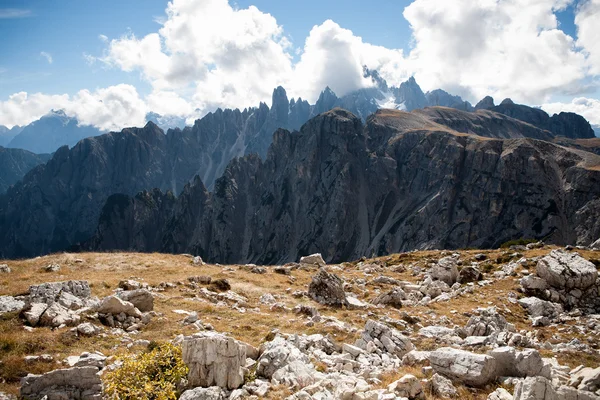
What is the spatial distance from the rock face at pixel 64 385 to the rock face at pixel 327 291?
2022 centimetres

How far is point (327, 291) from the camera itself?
30438 millimetres

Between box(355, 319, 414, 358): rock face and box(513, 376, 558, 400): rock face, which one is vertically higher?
box(513, 376, 558, 400): rock face

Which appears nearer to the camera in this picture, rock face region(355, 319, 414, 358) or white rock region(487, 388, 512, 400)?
white rock region(487, 388, 512, 400)

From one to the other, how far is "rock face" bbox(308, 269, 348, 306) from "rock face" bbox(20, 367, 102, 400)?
20224 mm

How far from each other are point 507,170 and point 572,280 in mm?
167474

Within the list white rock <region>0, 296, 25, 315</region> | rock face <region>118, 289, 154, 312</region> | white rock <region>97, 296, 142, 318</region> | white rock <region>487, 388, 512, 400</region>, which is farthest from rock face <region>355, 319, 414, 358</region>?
white rock <region>0, 296, 25, 315</region>

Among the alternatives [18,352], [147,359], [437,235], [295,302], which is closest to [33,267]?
[18,352]

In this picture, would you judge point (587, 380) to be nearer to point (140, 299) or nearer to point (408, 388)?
point (408, 388)

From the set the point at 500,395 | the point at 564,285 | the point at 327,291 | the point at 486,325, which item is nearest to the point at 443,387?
the point at 500,395

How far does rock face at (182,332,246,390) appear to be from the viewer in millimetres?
12383

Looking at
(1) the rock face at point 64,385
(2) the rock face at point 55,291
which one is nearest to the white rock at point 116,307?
(2) the rock face at point 55,291

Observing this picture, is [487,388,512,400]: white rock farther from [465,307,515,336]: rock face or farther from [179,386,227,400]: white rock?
[465,307,515,336]: rock face

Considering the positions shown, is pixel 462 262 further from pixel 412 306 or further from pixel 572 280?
pixel 412 306

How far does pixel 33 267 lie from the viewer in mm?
30453
